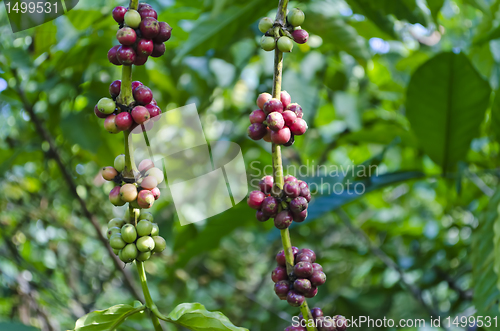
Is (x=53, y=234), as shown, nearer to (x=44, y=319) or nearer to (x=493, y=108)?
(x=44, y=319)

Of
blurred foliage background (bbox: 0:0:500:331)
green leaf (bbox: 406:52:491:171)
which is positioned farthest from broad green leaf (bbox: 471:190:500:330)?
green leaf (bbox: 406:52:491:171)

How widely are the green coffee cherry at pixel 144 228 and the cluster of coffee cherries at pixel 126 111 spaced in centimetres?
11

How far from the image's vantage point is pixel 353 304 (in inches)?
64.4

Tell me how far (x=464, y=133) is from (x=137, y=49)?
101 centimetres

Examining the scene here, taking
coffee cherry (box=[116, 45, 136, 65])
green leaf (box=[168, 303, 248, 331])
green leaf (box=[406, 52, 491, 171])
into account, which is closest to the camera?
coffee cherry (box=[116, 45, 136, 65])

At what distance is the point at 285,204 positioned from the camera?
539 mm

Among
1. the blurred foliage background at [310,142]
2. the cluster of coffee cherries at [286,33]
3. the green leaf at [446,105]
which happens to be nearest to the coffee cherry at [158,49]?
the cluster of coffee cherries at [286,33]

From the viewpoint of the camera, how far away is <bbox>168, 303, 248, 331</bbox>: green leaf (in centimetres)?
57

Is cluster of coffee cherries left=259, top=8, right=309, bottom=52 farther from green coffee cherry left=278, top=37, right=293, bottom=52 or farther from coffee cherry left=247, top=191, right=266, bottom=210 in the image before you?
coffee cherry left=247, top=191, right=266, bottom=210

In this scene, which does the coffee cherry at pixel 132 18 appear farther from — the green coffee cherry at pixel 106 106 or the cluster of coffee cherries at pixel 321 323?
the cluster of coffee cherries at pixel 321 323

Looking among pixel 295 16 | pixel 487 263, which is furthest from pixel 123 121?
pixel 487 263

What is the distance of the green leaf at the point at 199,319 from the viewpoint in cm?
57

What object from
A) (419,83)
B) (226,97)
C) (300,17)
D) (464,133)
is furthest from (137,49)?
(226,97)

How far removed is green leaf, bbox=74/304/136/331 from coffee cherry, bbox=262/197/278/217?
23 centimetres
